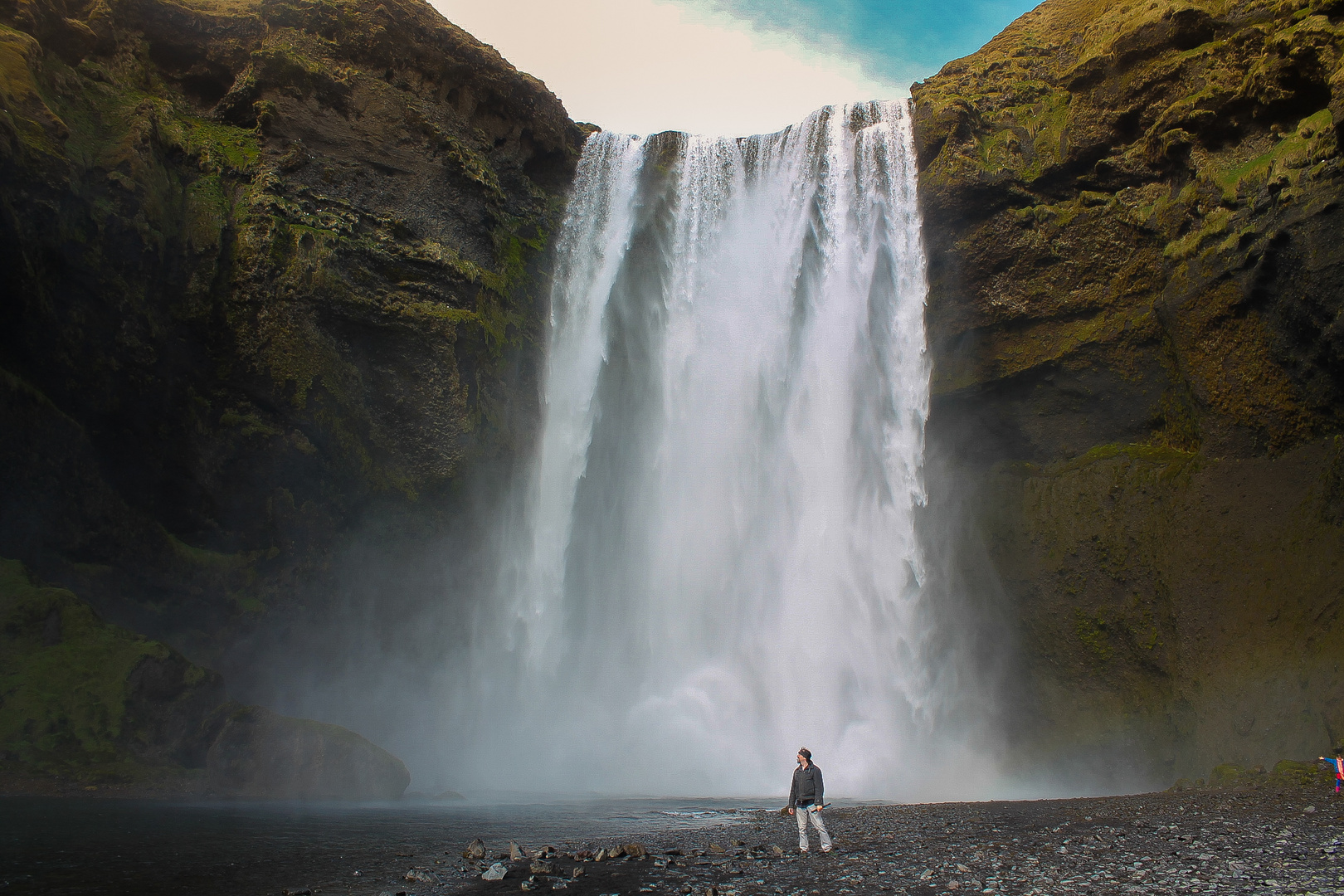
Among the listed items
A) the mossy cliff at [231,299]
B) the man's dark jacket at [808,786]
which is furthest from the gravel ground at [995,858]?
the mossy cliff at [231,299]

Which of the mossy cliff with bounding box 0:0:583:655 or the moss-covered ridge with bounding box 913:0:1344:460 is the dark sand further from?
the moss-covered ridge with bounding box 913:0:1344:460

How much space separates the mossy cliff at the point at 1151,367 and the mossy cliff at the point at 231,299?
46.3ft

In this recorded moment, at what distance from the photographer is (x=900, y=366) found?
75.4 feet

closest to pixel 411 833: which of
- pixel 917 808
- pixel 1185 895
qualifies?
pixel 917 808

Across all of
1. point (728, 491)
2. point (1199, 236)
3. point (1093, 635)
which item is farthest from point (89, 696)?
point (1199, 236)

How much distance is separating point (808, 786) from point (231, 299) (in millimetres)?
17986

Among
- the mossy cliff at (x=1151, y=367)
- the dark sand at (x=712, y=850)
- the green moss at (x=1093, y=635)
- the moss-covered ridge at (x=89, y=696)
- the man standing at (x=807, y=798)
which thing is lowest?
the dark sand at (x=712, y=850)

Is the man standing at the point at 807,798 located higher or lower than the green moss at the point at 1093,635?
lower

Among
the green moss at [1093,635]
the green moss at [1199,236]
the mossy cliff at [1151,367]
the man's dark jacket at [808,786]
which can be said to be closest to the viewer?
the man's dark jacket at [808,786]

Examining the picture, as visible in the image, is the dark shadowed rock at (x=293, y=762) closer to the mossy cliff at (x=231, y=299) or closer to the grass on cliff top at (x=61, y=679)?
the grass on cliff top at (x=61, y=679)

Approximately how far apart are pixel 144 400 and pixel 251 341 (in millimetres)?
2721

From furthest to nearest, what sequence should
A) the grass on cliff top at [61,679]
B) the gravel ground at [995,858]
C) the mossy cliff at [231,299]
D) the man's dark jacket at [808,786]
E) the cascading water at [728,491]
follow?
the cascading water at [728,491] < the mossy cliff at [231,299] < the grass on cliff top at [61,679] < the man's dark jacket at [808,786] < the gravel ground at [995,858]

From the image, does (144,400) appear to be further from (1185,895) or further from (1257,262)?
(1257,262)

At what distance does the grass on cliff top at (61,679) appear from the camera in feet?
47.8
